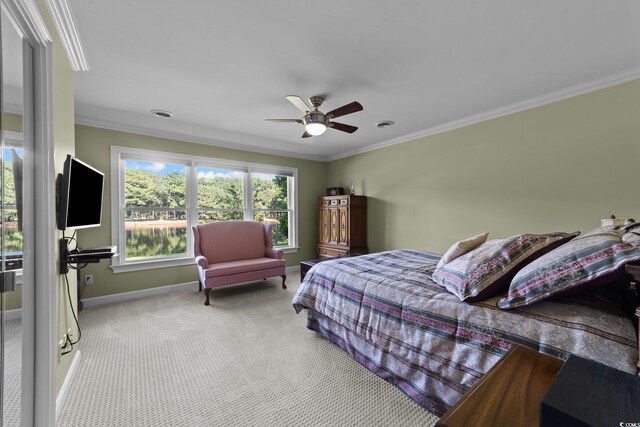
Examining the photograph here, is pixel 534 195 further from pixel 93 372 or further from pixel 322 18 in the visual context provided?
pixel 93 372

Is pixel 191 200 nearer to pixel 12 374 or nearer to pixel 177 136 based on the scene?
pixel 177 136

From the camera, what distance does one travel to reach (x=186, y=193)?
4.29 metres

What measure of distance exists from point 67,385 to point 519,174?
472 centimetres

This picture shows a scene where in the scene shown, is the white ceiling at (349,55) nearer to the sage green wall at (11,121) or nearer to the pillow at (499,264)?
the sage green wall at (11,121)

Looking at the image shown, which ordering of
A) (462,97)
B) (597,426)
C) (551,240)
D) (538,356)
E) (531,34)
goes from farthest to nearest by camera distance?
(462,97) → (531,34) → (551,240) → (538,356) → (597,426)

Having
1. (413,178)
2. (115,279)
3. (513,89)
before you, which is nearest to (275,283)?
(115,279)

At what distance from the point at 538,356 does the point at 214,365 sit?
7.19 feet

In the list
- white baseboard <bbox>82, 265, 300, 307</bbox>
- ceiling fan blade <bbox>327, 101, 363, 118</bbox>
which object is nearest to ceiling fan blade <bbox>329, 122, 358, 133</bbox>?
ceiling fan blade <bbox>327, 101, 363, 118</bbox>

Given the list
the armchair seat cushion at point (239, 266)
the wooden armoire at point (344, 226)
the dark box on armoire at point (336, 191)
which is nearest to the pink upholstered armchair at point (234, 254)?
the armchair seat cushion at point (239, 266)

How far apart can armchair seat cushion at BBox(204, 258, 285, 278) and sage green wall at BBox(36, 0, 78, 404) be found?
5.17ft

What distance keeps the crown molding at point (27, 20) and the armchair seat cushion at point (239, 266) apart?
108 inches

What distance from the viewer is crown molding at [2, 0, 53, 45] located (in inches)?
46.8

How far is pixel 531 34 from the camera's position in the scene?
1923 millimetres

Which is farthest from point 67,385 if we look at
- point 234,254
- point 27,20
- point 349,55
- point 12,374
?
point 349,55
